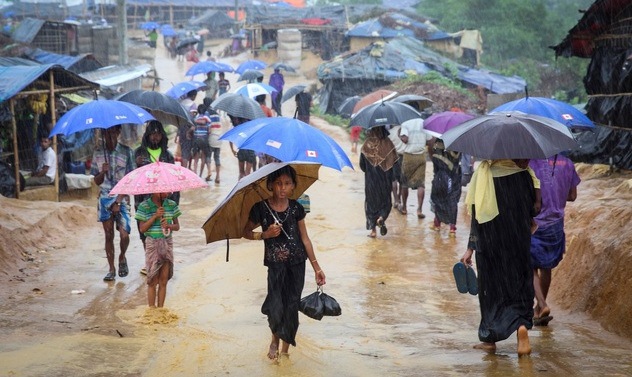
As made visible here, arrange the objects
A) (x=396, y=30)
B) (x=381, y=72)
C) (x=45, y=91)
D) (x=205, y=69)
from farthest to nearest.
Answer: (x=396, y=30), (x=381, y=72), (x=205, y=69), (x=45, y=91)

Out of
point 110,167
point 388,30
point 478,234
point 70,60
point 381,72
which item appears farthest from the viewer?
point 388,30

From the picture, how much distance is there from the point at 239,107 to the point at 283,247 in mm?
8609

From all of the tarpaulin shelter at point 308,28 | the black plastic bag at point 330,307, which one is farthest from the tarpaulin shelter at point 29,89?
the tarpaulin shelter at point 308,28

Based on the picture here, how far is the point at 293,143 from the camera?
25.5 ft

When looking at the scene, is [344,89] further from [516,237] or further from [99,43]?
[516,237]

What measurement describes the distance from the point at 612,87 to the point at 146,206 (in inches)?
308

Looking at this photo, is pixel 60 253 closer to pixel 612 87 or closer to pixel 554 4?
pixel 612 87

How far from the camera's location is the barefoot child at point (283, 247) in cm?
641

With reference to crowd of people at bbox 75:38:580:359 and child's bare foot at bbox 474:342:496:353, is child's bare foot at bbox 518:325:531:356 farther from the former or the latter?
child's bare foot at bbox 474:342:496:353

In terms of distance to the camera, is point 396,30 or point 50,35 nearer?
point 50,35

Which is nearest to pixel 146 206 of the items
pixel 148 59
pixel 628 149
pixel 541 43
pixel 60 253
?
pixel 60 253

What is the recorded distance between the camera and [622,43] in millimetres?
12578

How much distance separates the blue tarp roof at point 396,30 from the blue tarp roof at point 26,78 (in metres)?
26.2

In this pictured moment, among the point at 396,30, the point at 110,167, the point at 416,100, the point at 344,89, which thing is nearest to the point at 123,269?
the point at 110,167
